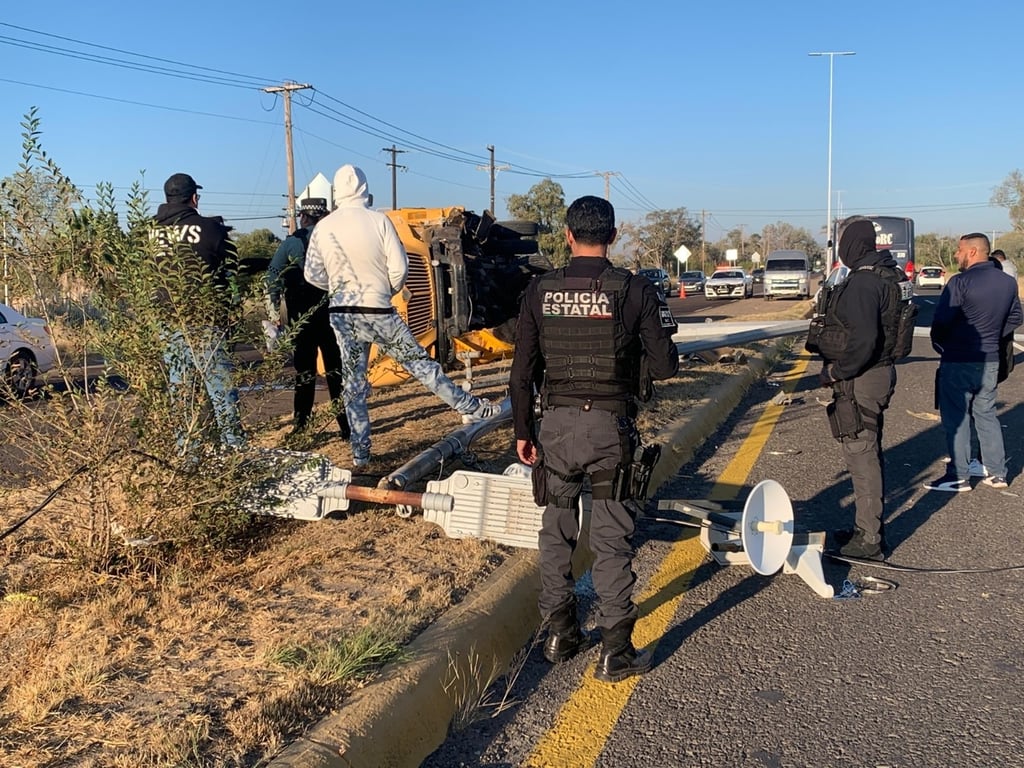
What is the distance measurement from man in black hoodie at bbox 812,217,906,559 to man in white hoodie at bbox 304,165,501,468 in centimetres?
251

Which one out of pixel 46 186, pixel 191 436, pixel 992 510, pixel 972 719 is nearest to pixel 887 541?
pixel 992 510

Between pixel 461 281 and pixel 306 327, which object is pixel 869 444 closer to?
pixel 306 327

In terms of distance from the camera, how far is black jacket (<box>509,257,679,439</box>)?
129 inches

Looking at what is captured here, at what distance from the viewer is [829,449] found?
7.32 m

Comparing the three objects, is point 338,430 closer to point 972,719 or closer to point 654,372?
point 654,372

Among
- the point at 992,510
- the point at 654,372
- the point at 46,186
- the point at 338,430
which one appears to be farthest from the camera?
the point at 338,430

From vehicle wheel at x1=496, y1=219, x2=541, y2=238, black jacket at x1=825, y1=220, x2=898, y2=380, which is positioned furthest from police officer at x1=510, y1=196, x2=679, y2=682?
vehicle wheel at x1=496, y1=219, x2=541, y2=238

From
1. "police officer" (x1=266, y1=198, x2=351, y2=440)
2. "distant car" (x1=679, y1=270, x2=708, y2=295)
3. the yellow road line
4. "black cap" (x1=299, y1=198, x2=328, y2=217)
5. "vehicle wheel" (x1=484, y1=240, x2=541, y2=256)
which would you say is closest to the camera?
the yellow road line

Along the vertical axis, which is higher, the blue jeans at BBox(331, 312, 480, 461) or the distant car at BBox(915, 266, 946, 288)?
the distant car at BBox(915, 266, 946, 288)

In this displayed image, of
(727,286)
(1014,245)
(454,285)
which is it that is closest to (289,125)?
(727,286)

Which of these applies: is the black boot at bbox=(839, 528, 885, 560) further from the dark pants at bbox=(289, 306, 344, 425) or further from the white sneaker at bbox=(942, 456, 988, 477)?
the dark pants at bbox=(289, 306, 344, 425)

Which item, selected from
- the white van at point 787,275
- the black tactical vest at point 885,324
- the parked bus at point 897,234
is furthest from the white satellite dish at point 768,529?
the white van at point 787,275

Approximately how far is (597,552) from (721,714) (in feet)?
2.39

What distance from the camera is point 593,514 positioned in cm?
338
